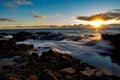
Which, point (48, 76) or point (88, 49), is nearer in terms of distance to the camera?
point (48, 76)

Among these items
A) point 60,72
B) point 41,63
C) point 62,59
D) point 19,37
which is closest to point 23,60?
point 41,63

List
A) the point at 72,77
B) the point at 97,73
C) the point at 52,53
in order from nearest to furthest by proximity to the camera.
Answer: the point at 72,77 → the point at 97,73 → the point at 52,53

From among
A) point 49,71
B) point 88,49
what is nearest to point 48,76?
point 49,71

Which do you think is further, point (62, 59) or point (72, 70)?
point (62, 59)

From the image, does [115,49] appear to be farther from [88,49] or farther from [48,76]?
[48,76]

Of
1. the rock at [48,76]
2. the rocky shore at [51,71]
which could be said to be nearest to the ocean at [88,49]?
the rocky shore at [51,71]

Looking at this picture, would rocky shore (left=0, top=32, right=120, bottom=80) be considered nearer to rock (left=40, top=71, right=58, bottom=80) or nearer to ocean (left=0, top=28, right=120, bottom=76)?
rock (left=40, top=71, right=58, bottom=80)

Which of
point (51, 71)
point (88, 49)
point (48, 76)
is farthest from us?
point (88, 49)

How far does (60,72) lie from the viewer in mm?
10828

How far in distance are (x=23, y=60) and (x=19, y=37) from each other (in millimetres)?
28386

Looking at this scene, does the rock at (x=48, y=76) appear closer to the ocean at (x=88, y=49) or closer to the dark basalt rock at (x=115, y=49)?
the ocean at (x=88, y=49)

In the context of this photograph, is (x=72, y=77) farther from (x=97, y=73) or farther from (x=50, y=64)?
(x=50, y=64)

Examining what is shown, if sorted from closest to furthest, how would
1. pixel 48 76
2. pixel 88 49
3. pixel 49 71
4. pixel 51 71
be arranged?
pixel 48 76 < pixel 49 71 < pixel 51 71 < pixel 88 49

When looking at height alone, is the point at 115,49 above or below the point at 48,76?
below
